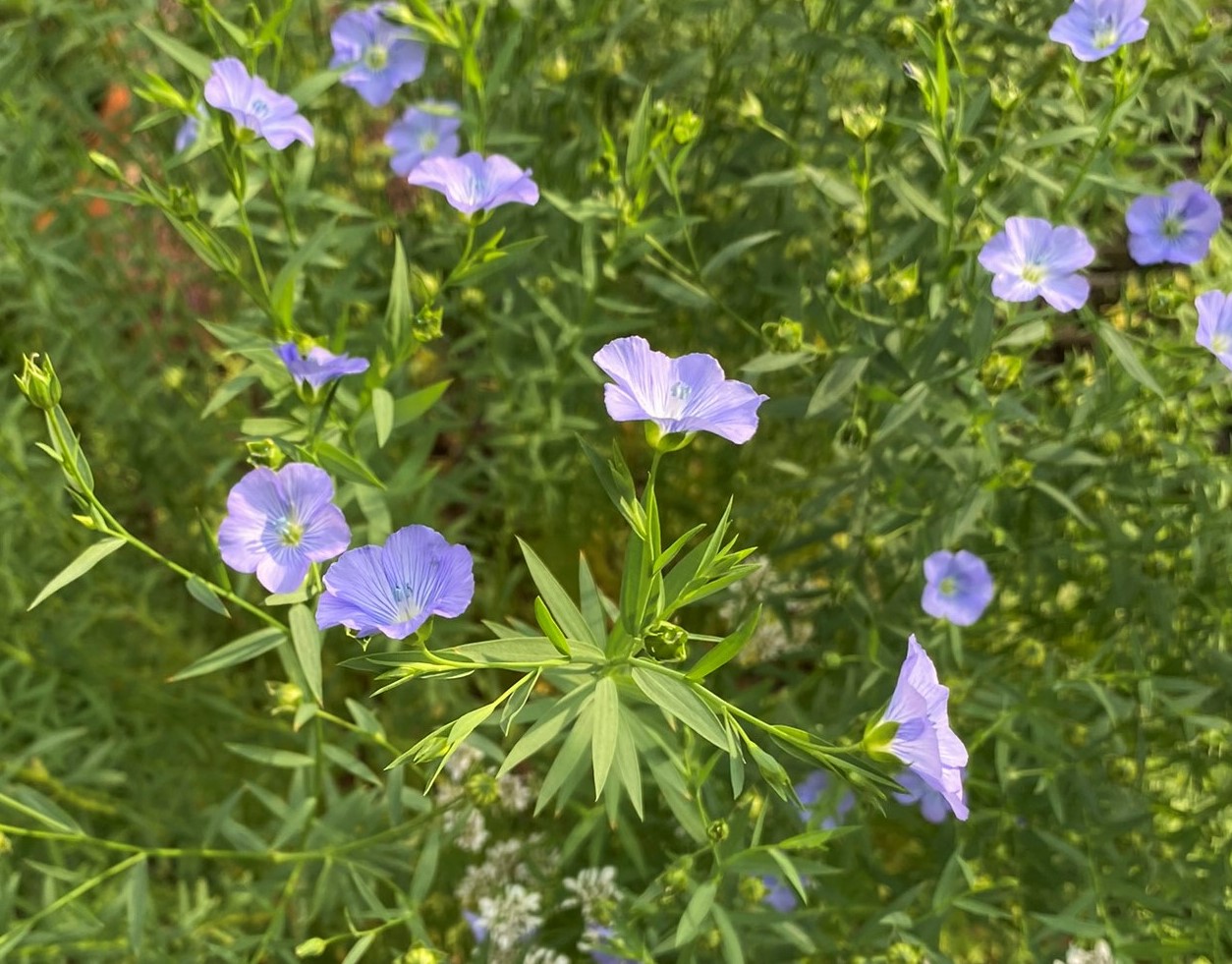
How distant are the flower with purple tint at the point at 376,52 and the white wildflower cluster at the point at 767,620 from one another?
1.07 meters

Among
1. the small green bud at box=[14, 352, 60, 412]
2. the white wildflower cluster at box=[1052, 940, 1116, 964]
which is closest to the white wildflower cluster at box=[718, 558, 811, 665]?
the white wildflower cluster at box=[1052, 940, 1116, 964]

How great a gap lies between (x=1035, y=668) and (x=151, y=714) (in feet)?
5.88

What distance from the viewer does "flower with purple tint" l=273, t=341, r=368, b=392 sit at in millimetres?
1171

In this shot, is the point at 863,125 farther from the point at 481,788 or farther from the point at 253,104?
the point at 481,788

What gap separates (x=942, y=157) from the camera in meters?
1.33

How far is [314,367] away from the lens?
3.87ft

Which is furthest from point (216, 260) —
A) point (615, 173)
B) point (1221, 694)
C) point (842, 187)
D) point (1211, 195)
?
point (1221, 694)

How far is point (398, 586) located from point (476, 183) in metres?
0.59

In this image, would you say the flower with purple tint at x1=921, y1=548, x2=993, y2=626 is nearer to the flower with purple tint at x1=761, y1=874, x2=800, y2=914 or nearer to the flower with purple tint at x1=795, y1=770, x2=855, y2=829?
the flower with purple tint at x1=795, y1=770, x2=855, y2=829

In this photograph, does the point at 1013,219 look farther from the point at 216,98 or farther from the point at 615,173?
the point at 216,98

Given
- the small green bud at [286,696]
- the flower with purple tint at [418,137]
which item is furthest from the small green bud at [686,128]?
the small green bud at [286,696]

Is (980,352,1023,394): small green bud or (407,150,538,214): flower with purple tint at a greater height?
(407,150,538,214): flower with purple tint

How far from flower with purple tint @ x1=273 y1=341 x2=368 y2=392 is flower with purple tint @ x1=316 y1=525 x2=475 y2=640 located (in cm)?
29

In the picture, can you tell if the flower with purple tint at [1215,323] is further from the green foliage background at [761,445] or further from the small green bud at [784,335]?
the small green bud at [784,335]
